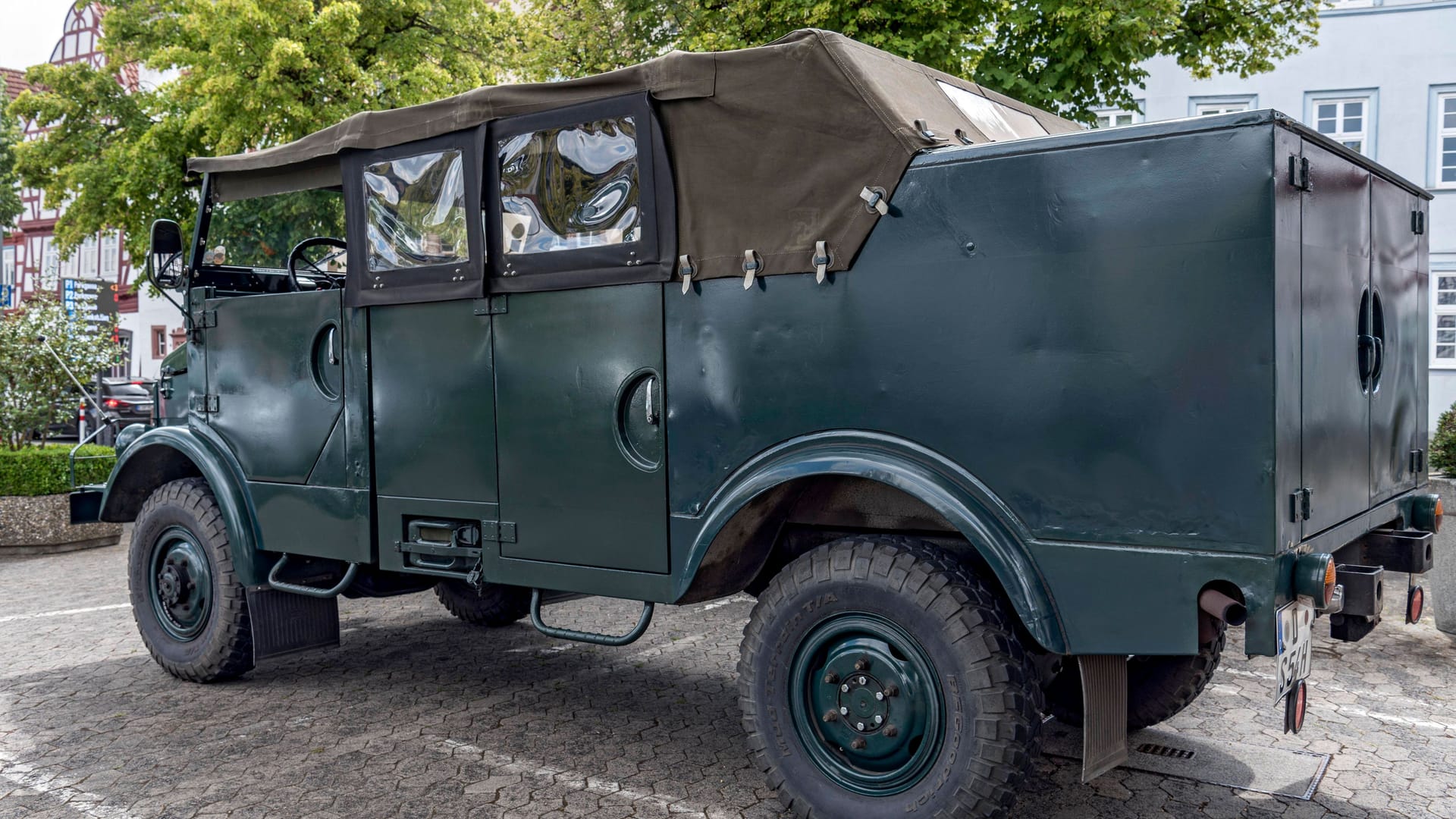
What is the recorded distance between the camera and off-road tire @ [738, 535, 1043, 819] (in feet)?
11.5

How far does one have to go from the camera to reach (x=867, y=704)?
12.2 feet

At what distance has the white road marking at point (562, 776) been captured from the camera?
4273 millimetres

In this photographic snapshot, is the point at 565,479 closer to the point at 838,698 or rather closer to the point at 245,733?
the point at 838,698

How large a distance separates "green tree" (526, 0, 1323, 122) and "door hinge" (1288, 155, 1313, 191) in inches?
291

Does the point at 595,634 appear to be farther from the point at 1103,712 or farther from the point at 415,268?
the point at 1103,712

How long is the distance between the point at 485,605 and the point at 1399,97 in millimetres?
19617

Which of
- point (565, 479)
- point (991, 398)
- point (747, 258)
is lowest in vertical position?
point (565, 479)

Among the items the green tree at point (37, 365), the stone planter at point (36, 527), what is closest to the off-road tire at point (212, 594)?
the stone planter at point (36, 527)

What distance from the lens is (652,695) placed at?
5.79 m

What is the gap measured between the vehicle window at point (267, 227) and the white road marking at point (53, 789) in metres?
2.62

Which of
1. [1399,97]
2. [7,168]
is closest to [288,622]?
[1399,97]

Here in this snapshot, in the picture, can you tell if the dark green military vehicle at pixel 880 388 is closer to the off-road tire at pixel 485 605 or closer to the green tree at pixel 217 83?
the off-road tire at pixel 485 605

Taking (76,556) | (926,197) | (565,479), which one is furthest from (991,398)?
(76,556)

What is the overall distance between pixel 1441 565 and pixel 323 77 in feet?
43.6
